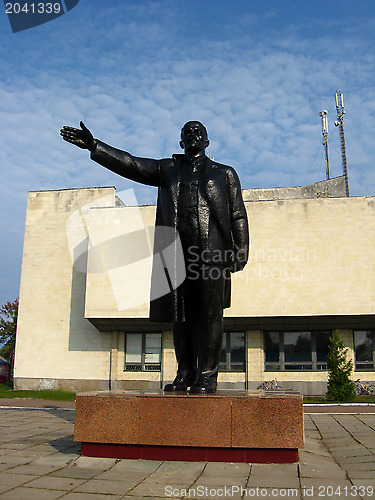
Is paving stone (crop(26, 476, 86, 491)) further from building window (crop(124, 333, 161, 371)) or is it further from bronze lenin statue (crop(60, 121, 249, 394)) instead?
building window (crop(124, 333, 161, 371))

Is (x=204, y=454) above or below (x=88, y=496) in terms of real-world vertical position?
above

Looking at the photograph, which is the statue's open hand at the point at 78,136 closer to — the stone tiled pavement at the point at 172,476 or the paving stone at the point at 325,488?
the stone tiled pavement at the point at 172,476

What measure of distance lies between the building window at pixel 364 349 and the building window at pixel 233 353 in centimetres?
526

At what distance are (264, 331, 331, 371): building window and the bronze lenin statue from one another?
18581mm

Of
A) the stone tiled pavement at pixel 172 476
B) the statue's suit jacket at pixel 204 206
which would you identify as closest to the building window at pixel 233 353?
the stone tiled pavement at pixel 172 476

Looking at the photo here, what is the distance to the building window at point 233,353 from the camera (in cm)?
2347

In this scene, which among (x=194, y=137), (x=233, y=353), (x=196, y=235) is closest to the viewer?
(x=196, y=235)

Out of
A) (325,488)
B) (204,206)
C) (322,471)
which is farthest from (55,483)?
(204,206)

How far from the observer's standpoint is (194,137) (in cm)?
567

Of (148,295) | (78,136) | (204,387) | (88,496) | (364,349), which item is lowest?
(88,496)

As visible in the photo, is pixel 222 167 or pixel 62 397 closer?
pixel 222 167

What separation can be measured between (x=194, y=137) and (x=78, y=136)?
1298 mm

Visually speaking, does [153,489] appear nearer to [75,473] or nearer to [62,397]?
[75,473]

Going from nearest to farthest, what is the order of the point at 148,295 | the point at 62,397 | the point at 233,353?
the point at 62,397 < the point at 148,295 < the point at 233,353
